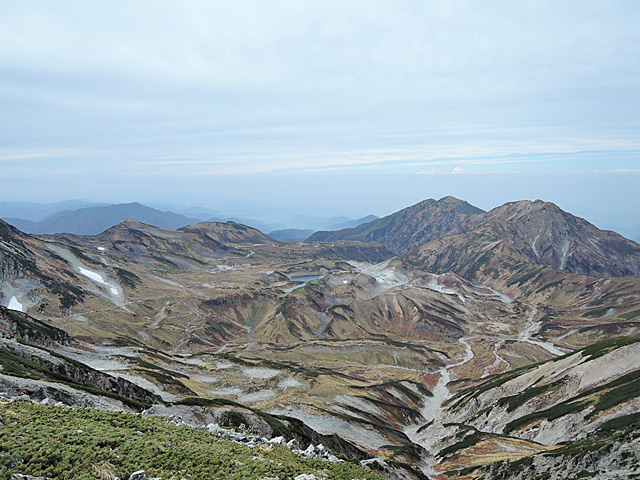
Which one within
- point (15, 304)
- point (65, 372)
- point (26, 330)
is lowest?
point (15, 304)

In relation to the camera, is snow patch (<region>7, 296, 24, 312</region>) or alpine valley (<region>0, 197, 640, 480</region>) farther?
snow patch (<region>7, 296, 24, 312</region>)


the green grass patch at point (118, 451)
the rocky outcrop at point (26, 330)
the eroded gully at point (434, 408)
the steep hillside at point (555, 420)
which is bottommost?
the eroded gully at point (434, 408)

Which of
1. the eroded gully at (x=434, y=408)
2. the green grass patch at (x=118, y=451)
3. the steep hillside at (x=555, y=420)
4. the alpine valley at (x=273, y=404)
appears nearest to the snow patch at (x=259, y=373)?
the alpine valley at (x=273, y=404)

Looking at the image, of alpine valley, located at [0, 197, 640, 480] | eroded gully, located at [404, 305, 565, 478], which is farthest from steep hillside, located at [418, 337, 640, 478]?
eroded gully, located at [404, 305, 565, 478]

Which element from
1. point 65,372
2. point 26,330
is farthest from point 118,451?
point 26,330

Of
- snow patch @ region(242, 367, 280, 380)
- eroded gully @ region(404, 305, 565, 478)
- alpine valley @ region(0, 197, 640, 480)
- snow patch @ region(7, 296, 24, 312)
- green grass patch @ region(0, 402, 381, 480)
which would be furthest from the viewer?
snow patch @ region(7, 296, 24, 312)

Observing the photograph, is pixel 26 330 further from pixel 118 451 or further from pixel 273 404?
pixel 118 451

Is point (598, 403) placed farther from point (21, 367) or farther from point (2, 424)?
point (21, 367)

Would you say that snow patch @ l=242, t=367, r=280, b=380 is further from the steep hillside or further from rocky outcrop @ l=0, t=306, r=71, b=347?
rocky outcrop @ l=0, t=306, r=71, b=347

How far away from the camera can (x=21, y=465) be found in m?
17.5

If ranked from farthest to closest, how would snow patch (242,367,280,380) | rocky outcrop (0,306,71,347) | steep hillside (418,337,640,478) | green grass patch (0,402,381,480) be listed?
1. snow patch (242,367,280,380)
2. rocky outcrop (0,306,71,347)
3. steep hillside (418,337,640,478)
4. green grass patch (0,402,381,480)

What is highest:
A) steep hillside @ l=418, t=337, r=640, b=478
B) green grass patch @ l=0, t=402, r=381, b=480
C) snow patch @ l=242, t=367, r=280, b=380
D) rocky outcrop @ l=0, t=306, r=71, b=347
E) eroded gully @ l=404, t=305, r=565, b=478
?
green grass patch @ l=0, t=402, r=381, b=480

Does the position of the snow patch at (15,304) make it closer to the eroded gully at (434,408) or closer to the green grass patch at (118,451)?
the green grass patch at (118,451)

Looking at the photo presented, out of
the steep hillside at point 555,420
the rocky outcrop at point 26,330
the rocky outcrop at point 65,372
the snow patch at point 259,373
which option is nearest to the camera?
the steep hillside at point 555,420
